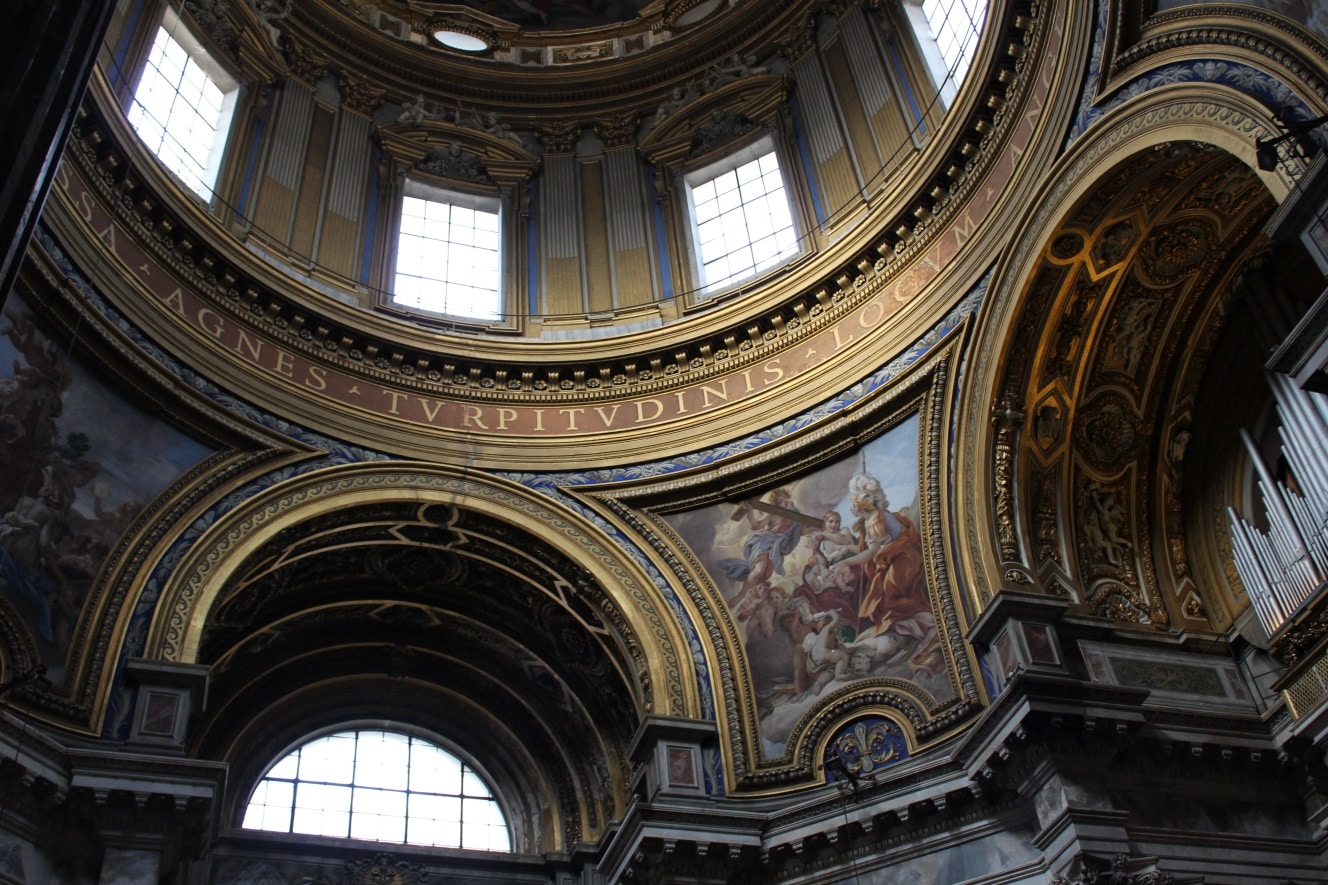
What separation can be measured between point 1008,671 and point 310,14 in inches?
587

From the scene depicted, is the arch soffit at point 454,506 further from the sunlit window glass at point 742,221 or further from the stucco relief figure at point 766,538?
the sunlit window glass at point 742,221

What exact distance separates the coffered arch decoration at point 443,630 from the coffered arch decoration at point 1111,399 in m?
4.52

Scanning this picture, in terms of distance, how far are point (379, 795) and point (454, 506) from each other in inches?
177

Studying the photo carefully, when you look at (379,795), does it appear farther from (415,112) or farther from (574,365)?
(415,112)

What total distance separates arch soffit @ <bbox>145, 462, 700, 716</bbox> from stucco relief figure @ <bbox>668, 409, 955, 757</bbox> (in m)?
0.93

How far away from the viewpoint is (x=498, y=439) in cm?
1747

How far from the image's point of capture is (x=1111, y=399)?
15031 mm

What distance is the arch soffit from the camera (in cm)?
1420

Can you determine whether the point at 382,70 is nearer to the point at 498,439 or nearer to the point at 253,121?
the point at 253,121

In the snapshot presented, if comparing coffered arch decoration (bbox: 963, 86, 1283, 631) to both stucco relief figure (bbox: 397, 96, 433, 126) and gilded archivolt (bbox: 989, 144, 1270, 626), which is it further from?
stucco relief figure (bbox: 397, 96, 433, 126)

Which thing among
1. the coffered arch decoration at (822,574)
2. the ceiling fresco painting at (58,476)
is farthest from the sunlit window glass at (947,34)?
the ceiling fresco painting at (58,476)

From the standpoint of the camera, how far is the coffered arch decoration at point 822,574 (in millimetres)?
14727

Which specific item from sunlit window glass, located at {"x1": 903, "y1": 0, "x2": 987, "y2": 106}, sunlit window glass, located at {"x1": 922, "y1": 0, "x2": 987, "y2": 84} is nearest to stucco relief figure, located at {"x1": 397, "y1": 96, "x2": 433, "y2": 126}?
sunlit window glass, located at {"x1": 903, "y1": 0, "x2": 987, "y2": 106}

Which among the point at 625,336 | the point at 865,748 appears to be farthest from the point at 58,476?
the point at 865,748
